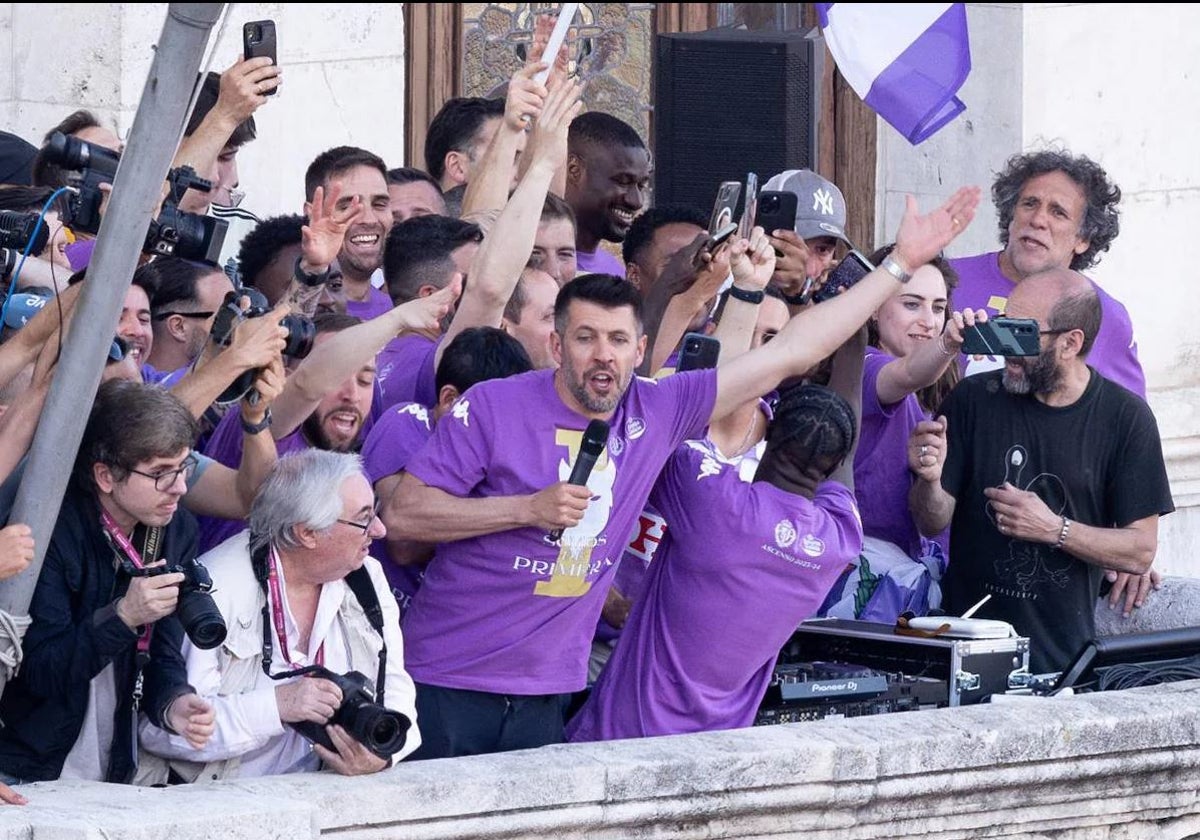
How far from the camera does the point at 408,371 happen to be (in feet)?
19.4

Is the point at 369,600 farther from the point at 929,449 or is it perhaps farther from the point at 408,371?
the point at 929,449

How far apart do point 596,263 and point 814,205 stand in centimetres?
70

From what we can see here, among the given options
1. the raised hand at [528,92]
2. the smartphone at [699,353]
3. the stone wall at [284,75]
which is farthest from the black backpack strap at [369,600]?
the stone wall at [284,75]

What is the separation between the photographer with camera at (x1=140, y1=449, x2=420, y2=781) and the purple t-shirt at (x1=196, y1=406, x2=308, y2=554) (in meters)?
0.44

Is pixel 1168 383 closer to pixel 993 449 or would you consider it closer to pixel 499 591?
pixel 993 449

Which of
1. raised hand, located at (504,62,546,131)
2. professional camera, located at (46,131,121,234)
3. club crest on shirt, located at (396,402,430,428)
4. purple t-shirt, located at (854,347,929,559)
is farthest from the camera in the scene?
purple t-shirt, located at (854,347,929,559)

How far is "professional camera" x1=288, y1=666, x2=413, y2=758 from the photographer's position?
4.44 meters

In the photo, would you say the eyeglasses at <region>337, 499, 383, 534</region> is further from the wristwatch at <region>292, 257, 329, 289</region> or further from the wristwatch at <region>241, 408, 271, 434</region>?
the wristwatch at <region>292, 257, 329, 289</region>

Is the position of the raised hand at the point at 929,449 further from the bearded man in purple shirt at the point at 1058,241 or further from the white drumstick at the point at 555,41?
the white drumstick at the point at 555,41

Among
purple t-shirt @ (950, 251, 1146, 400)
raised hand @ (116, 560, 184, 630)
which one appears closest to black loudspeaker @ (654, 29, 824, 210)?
purple t-shirt @ (950, 251, 1146, 400)

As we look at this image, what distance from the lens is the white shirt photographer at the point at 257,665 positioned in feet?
15.2

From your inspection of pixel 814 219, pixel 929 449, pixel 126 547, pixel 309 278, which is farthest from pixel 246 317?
pixel 814 219

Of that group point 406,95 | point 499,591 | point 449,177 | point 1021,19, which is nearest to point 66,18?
point 406,95

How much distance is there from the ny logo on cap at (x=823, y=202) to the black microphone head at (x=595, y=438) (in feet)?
7.43
